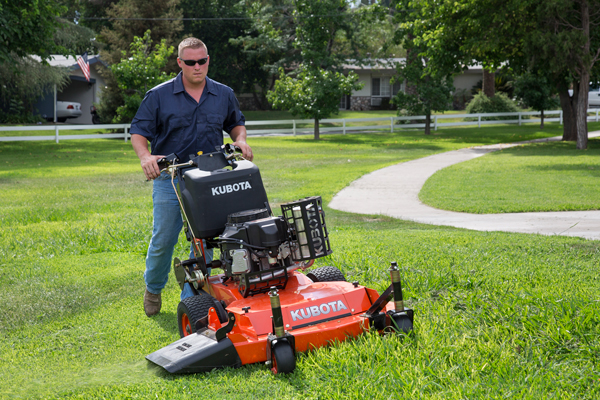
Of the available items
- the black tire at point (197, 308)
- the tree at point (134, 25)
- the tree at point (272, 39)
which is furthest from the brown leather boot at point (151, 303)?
the tree at point (272, 39)

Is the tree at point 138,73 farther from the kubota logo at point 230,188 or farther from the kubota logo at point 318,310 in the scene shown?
the kubota logo at point 318,310

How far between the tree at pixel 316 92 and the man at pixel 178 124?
2417 cm

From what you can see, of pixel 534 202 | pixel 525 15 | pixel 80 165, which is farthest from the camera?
pixel 525 15

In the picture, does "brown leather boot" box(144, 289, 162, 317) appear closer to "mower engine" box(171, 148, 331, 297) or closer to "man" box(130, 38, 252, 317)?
"man" box(130, 38, 252, 317)

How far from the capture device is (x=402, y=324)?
3754 millimetres

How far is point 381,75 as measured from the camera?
171 feet

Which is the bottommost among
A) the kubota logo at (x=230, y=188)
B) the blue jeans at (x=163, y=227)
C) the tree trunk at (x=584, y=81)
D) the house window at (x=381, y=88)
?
the blue jeans at (x=163, y=227)

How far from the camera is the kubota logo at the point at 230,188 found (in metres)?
3.87

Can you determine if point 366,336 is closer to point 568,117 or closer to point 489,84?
point 568,117

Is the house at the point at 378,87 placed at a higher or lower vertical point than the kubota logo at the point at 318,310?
higher

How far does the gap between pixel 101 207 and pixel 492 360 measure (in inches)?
315

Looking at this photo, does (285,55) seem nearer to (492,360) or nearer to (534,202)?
(534,202)

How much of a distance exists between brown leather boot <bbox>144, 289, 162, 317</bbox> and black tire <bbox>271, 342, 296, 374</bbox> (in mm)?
1780

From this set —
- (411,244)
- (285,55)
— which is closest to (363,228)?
(411,244)
